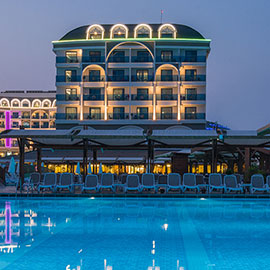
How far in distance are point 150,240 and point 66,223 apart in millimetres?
2835

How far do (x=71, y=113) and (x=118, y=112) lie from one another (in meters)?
5.35

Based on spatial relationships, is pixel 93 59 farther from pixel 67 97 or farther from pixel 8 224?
pixel 8 224

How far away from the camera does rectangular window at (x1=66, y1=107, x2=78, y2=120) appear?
149 ft

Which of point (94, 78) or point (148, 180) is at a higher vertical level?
point (94, 78)

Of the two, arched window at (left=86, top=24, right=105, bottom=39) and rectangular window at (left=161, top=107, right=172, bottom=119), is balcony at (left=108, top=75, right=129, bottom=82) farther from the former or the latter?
arched window at (left=86, top=24, right=105, bottom=39)

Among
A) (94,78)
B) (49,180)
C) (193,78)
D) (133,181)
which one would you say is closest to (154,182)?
(133,181)

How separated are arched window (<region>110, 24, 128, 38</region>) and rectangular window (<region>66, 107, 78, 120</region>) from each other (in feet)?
31.6

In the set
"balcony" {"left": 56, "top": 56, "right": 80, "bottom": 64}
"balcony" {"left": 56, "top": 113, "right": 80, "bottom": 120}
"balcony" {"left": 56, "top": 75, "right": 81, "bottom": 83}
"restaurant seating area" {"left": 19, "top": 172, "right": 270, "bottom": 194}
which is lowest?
"restaurant seating area" {"left": 19, "top": 172, "right": 270, "bottom": 194}

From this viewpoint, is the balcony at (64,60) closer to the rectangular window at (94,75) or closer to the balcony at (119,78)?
the rectangular window at (94,75)

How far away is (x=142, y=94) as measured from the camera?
4525 cm

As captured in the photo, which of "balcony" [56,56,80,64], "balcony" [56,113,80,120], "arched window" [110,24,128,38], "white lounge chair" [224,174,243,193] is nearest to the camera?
"white lounge chair" [224,174,243,193]

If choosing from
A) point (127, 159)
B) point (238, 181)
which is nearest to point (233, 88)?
point (127, 159)

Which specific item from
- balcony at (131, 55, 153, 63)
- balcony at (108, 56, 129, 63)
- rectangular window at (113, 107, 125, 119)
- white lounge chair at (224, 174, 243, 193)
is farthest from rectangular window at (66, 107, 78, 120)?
white lounge chair at (224, 174, 243, 193)

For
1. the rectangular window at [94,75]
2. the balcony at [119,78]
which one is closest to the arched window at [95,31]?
the rectangular window at [94,75]
